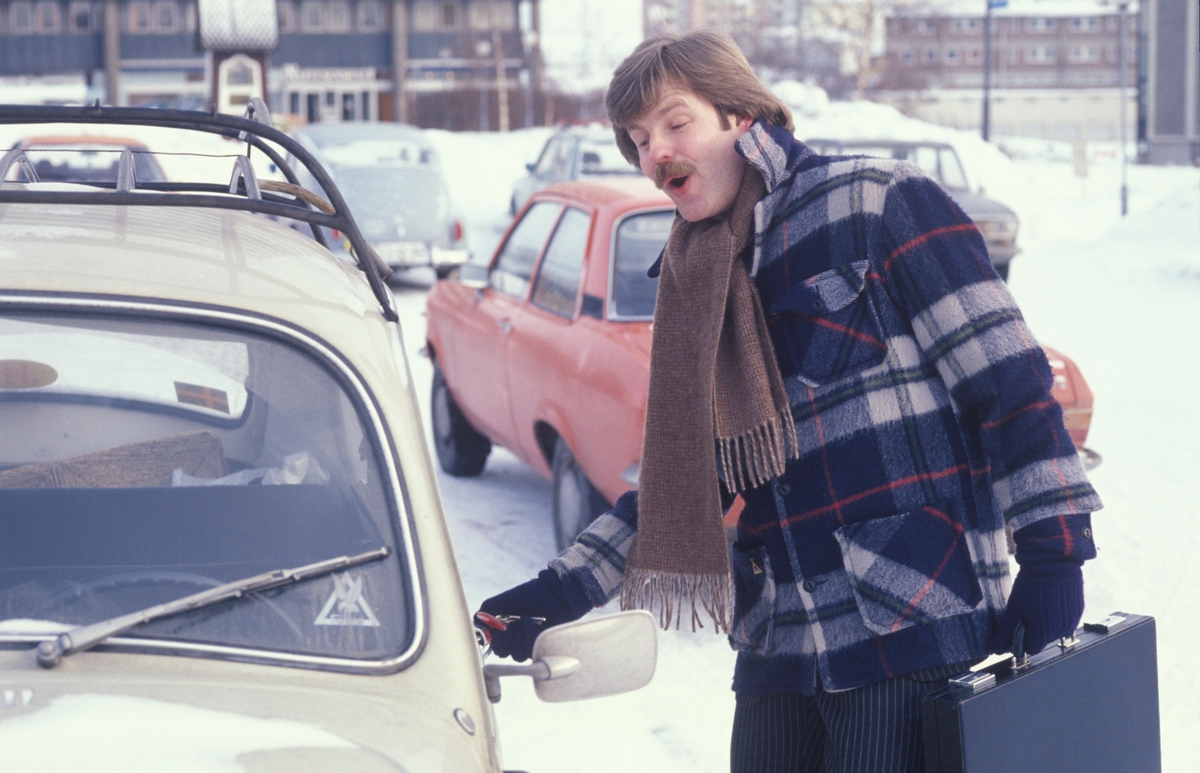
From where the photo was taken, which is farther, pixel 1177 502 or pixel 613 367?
pixel 1177 502

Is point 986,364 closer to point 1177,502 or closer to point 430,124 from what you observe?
point 1177,502

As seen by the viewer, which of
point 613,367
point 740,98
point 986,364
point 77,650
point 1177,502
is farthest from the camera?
point 1177,502

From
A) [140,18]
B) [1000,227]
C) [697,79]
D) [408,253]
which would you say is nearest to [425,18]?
[140,18]

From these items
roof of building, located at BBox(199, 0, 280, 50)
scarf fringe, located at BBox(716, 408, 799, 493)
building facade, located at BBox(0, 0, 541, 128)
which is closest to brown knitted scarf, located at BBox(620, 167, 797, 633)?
scarf fringe, located at BBox(716, 408, 799, 493)

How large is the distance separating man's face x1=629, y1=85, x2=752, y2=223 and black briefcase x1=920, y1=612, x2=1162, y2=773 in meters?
0.85

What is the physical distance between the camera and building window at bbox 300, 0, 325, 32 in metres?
61.6

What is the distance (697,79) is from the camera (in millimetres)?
2158

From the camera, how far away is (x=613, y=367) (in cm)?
501

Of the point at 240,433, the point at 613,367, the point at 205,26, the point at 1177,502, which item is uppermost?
the point at 205,26

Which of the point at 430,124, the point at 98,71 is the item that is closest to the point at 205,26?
the point at 430,124

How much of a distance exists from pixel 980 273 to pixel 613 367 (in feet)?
9.85

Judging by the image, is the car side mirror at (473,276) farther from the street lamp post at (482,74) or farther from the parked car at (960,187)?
the street lamp post at (482,74)

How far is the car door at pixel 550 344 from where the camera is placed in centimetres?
543

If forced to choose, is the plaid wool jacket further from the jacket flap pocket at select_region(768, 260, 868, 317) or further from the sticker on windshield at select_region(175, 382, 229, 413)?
the sticker on windshield at select_region(175, 382, 229, 413)
